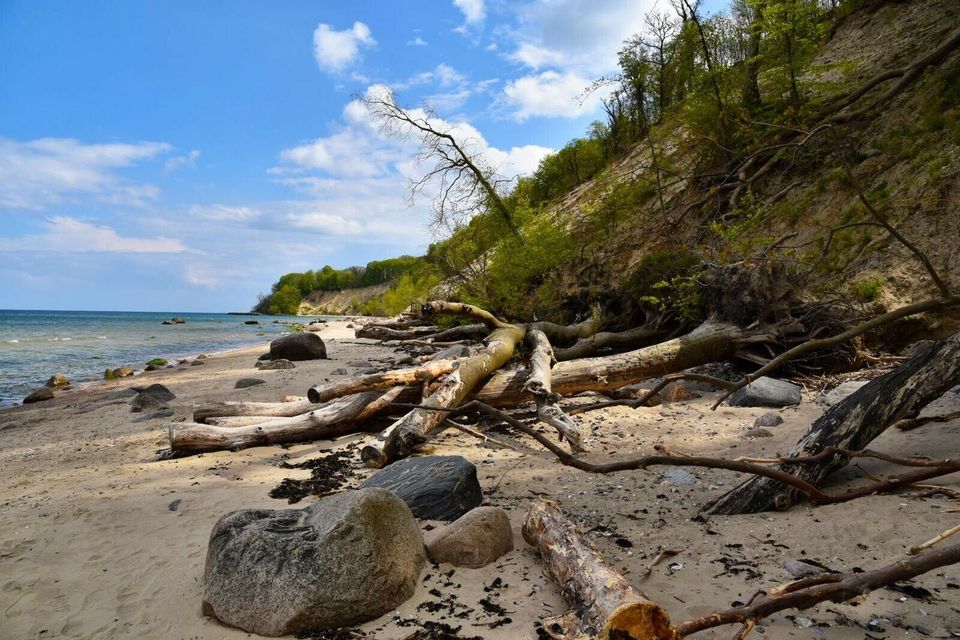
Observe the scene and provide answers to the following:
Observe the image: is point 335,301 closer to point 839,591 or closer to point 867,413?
point 867,413

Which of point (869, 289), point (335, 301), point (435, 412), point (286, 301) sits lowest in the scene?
point (435, 412)

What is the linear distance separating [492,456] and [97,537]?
3662 mm

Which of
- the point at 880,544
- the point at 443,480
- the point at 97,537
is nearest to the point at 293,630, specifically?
the point at 443,480

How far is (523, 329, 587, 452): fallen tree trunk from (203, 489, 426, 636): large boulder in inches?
73.6

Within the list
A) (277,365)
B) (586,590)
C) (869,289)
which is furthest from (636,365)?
(277,365)

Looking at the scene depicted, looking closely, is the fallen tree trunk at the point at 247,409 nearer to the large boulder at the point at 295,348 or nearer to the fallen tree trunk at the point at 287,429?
the fallen tree trunk at the point at 287,429

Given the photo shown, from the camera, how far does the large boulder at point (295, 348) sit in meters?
17.2

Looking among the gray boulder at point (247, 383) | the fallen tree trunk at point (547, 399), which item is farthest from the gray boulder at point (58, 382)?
the fallen tree trunk at point (547, 399)

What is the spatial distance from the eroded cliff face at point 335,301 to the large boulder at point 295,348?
96287 mm

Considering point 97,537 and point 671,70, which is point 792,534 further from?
point 671,70

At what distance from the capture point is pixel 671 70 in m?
16.4

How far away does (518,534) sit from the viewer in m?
3.71

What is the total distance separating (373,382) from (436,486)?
2.88 metres

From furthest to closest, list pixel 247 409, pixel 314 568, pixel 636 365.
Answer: pixel 636 365
pixel 247 409
pixel 314 568
